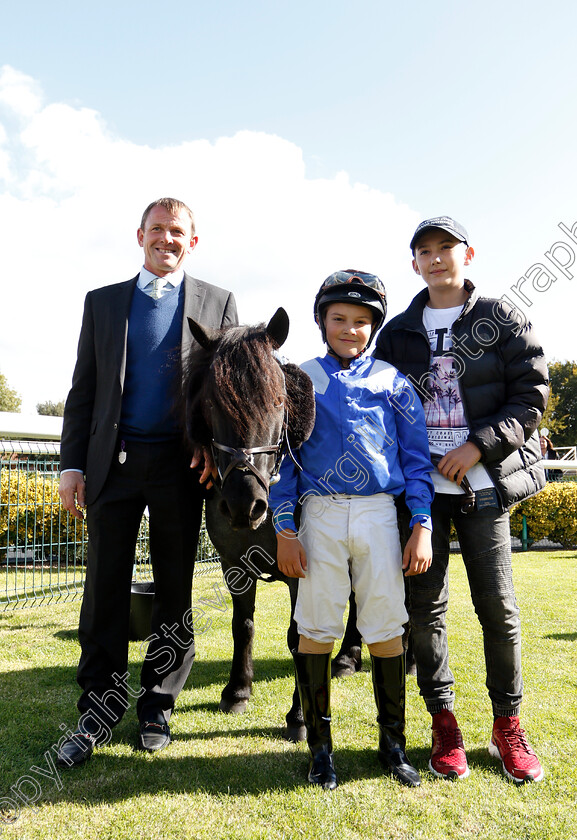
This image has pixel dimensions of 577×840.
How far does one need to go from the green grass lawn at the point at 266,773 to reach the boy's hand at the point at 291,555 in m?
0.94

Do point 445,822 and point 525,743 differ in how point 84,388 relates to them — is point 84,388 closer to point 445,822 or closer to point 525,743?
point 445,822

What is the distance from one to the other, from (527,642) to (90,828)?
160 inches

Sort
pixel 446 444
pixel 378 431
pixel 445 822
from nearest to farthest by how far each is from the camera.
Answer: pixel 445 822 → pixel 378 431 → pixel 446 444

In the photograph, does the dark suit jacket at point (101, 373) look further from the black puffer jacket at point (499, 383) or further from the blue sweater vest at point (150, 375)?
the black puffer jacket at point (499, 383)

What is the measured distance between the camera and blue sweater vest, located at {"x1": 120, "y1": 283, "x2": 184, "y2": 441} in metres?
3.02

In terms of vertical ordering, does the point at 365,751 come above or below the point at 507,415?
below

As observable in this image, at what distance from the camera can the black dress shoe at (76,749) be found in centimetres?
272

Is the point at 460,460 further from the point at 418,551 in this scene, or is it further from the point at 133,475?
the point at 133,475

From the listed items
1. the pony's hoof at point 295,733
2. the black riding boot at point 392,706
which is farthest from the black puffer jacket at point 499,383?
the pony's hoof at point 295,733

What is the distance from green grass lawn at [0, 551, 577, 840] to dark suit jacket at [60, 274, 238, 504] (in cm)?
137

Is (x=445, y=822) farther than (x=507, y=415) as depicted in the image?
No

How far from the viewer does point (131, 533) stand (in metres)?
3.12

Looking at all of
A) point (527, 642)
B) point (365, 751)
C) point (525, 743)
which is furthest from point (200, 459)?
point (527, 642)

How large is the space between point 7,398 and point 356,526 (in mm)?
54805
